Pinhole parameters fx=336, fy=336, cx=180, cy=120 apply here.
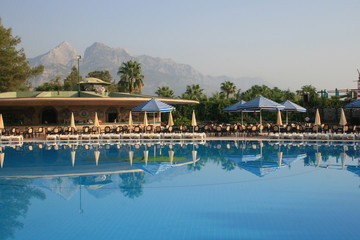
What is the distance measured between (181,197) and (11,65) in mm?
37746

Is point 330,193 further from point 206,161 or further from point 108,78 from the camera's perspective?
point 108,78

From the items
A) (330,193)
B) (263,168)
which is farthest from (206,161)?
(330,193)

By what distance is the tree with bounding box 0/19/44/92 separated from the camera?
38062 mm

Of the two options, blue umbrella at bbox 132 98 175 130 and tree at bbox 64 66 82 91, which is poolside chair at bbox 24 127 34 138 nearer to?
blue umbrella at bbox 132 98 175 130

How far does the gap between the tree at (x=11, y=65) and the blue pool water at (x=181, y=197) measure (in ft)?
93.9

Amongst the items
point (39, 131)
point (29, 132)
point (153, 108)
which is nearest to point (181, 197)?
point (153, 108)

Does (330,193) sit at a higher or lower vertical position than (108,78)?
lower

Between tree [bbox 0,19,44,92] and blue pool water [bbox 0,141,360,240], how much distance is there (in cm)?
2863

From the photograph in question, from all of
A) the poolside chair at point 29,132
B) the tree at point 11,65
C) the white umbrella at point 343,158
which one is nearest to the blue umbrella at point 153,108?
the poolside chair at point 29,132

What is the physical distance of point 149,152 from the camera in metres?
15.3

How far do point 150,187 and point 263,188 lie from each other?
292 cm

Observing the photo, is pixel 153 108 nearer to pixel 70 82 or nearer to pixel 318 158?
pixel 318 158

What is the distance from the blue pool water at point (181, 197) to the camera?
19.5 ft

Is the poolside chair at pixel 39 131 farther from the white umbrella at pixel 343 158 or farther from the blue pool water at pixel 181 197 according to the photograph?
the white umbrella at pixel 343 158
